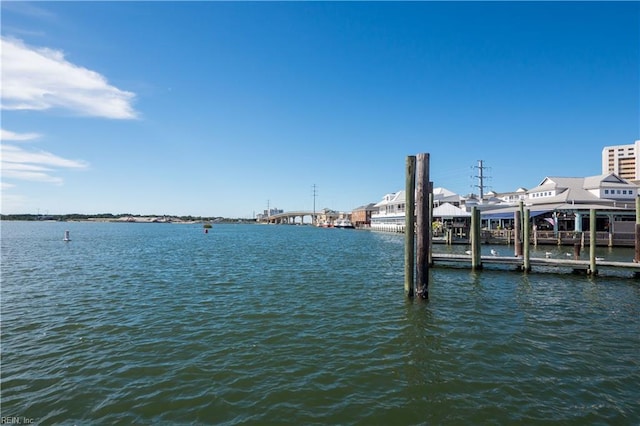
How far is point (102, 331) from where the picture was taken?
11.1m

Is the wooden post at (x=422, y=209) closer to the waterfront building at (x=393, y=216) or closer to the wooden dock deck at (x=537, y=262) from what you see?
the wooden dock deck at (x=537, y=262)

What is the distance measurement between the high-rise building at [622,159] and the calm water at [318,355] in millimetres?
162552

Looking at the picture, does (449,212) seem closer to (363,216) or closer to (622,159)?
(363,216)

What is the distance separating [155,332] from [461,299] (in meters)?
12.8

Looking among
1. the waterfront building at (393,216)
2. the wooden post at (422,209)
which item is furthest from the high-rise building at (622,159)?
the wooden post at (422,209)

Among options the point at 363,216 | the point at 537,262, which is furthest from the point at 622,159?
the point at 537,262

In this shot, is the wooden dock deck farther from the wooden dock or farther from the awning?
the awning

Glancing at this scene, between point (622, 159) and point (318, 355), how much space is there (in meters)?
184

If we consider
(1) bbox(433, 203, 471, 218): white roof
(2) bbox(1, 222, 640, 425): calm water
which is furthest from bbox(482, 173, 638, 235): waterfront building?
(2) bbox(1, 222, 640, 425): calm water

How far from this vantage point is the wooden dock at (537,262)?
21078 millimetres

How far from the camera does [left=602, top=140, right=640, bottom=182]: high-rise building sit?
13538 centimetres

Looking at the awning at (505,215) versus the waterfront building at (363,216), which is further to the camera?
the waterfront building at (363,216)

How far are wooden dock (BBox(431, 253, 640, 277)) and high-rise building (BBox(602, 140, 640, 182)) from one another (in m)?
153

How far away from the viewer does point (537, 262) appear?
75.0ft
